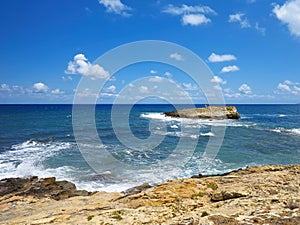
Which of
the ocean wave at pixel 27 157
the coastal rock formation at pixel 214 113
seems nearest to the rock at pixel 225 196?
the ocean wave at pixel 27 157

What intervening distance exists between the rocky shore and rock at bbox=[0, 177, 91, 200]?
142 mm

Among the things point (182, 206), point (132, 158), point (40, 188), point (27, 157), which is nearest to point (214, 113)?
point (132, 158)

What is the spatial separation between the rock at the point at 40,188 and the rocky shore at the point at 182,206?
0.47 feet

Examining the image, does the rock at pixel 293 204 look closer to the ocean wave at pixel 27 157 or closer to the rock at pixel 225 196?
the rock at pixel 225 196

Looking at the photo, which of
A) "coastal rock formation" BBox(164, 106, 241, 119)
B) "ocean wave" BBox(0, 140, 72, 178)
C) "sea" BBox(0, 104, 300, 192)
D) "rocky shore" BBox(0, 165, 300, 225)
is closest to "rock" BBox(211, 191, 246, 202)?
"rocky shore" BBox(0, 165, 300, 225)

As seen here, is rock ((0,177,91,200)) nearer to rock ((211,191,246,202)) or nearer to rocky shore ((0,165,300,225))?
rocky shore ((0,165,300,225))

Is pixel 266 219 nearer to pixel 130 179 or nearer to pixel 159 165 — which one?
pixel 130 179

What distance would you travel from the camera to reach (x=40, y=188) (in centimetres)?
1716

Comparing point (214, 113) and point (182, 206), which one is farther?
point (214, 113)

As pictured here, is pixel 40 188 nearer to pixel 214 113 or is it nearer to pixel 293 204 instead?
pixel 293 204

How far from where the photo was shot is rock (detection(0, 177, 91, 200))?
16141 millimetres

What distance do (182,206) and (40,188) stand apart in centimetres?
1149

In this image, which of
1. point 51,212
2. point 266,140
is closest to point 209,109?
point 266,140

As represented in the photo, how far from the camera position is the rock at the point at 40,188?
53.0ft
